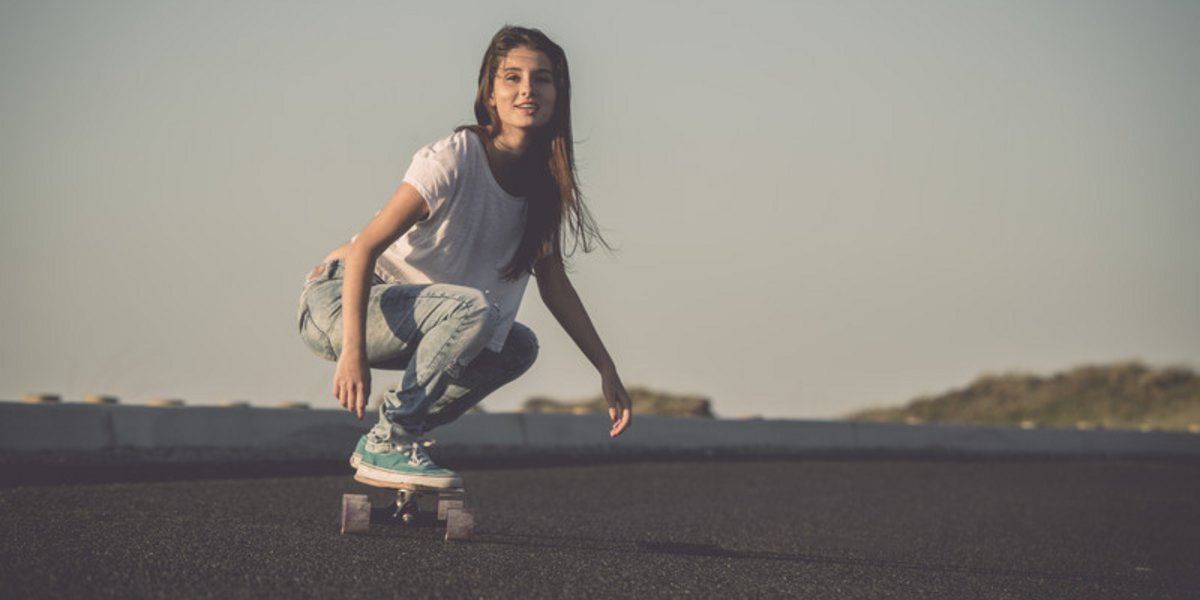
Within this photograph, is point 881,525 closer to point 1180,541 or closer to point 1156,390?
point 1180,541

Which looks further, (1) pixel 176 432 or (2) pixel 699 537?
(1) pixel 176 432

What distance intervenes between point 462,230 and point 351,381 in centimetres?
82

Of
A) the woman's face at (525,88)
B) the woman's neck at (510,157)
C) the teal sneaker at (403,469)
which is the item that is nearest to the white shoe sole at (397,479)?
the teal sneaker at (403,469)

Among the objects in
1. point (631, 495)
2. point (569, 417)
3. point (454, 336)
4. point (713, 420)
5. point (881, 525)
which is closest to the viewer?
point (454, 336)

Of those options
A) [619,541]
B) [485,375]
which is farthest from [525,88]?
[619,541]

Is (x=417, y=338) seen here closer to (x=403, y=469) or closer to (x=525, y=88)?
(x=403, y=469)

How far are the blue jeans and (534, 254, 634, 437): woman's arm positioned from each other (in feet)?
0.90

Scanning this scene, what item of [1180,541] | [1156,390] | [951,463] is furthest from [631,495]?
[1156,390]

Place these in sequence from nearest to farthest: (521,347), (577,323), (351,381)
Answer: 1. (351,381)
2. (521,347)
3. (577,323)

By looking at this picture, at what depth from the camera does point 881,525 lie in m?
7.71

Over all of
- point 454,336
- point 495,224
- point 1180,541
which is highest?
point 495,224

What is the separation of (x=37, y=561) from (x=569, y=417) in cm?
798

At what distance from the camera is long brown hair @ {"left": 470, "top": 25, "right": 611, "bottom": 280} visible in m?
5.49

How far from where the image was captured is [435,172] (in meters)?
5.20
